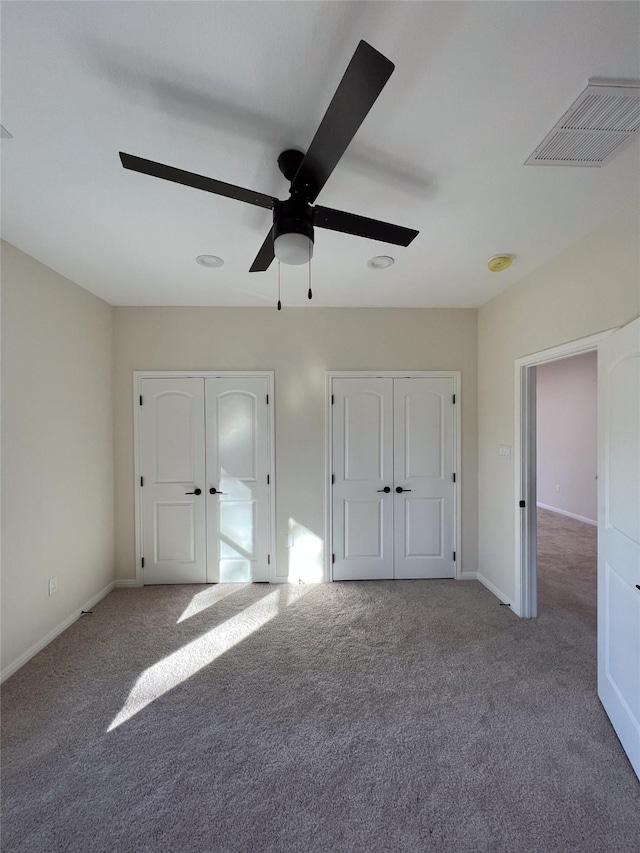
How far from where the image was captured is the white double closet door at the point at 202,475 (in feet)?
11.2

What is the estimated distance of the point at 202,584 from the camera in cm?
343

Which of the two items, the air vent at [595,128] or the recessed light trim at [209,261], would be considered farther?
the recessed light trim at [209,261]

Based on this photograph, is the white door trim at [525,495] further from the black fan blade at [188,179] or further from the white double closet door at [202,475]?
the black fan blade at [188,179]

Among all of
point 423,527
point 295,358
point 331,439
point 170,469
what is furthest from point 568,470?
point 170,469

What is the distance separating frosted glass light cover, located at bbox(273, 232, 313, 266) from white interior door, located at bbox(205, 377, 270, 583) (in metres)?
2.08

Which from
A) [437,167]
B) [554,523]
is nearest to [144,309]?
[437,167]

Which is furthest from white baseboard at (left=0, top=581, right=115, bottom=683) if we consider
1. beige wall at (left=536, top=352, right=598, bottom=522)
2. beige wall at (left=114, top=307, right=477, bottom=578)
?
beige wall at (left=536, top=352, right=598, bottom=522)

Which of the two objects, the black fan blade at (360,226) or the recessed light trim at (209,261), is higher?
the recessed light trim at (209,261)

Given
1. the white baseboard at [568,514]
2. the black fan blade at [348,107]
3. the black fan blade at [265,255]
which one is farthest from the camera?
the white baseboard at [568,514]

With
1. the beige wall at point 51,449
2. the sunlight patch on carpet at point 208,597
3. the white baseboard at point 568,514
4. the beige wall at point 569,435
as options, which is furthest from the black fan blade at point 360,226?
the white baseboard at point 568,514

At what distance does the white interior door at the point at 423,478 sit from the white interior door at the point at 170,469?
1934 mm

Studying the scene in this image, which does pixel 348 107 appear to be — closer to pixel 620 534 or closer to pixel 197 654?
pixel 620 534

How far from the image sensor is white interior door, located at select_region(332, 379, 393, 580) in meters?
3.46

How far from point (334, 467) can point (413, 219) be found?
2.19m
